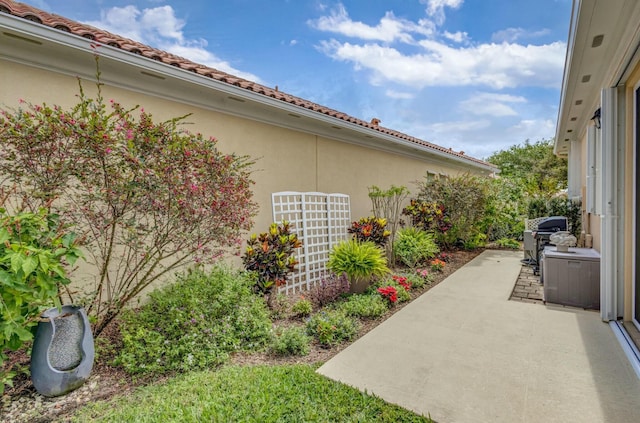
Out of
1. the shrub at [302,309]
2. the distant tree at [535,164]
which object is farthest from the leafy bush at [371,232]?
the distant tree at [535,164]

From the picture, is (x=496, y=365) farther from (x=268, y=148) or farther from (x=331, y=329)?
(x=268, y=148)

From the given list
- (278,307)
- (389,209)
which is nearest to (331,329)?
(278,307)

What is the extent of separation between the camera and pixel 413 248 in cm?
799

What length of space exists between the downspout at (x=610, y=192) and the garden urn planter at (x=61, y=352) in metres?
6.40

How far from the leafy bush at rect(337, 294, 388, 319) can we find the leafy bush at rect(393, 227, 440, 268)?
288 cm

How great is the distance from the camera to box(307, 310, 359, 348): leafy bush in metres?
3.97

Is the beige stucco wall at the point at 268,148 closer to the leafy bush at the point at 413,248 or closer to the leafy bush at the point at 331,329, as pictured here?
the leafy bush at the point at 413,248

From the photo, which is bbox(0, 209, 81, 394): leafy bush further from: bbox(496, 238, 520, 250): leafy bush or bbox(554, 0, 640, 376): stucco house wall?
bbox(496, 238, 520, 250): leafy bush

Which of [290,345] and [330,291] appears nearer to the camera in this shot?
[290,345]

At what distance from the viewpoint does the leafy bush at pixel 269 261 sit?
16.5ft

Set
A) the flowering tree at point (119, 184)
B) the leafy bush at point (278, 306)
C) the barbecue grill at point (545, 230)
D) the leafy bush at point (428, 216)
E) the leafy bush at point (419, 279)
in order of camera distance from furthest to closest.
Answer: the leafy bush at point (428, 216) → the barbecue grill at point (545, 230) → the leafy bush at point (419, 279) → the leafy bush at point (278, 306) → the flowering tree at point (119, 184)

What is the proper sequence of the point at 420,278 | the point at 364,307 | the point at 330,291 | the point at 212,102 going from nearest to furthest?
1. the point at 364,307
2. the point at 212,102
3. the point at 330,291
4. the point at 420,278

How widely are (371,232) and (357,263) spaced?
5.40 feet

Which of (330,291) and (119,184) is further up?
(119,184)
